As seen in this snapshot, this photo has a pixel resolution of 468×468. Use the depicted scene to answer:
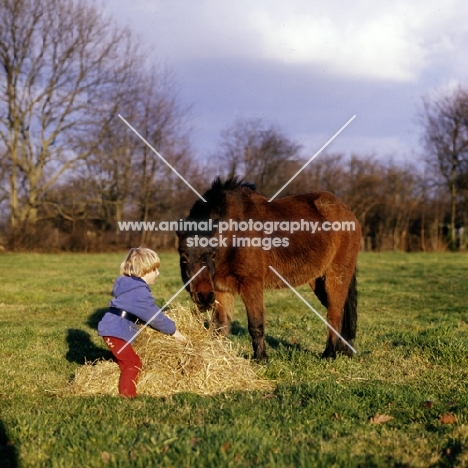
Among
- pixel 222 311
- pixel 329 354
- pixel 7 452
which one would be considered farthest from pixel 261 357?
pixel 7 452

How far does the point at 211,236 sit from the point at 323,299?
8.15 ft

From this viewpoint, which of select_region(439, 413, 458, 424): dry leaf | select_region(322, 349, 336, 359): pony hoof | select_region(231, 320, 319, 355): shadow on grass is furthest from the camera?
select_region(231, 320, 319, 355): shadow on grass

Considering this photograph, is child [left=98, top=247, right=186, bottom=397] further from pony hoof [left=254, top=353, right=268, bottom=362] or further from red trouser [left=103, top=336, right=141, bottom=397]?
pony hoof [left=254, top=353, right=268, bottom=362]

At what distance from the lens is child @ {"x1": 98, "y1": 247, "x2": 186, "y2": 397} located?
17.5 feet

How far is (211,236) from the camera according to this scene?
20.2 feet

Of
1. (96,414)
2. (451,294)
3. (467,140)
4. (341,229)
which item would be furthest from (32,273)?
(467,140)

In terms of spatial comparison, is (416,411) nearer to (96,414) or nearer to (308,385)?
(308,385)

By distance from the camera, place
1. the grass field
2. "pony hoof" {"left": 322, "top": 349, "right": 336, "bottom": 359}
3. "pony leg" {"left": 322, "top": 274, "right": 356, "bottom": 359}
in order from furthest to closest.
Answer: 1. "pony leg" {"left": 322, "top": 274, "right": 356, "bottom": 359}
2. "pony hoof" {"left": 322, "top": 349, "right": 336, "bottom": 359}
3. the grass field

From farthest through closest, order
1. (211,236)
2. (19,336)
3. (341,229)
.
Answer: (19,336), (341,229), (211,236)

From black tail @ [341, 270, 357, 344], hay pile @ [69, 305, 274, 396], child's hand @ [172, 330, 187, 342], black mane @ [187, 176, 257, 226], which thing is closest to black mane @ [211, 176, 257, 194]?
black mane @ [187, 176, 257, 226]

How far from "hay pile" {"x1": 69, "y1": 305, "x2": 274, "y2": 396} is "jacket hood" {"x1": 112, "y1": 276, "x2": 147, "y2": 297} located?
539 mm

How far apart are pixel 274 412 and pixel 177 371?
1259 millimetres

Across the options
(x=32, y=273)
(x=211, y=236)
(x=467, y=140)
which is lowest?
(x=32, y=273)

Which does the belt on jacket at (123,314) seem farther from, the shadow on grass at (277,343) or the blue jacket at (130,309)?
the shadow on grass at (277,343)
